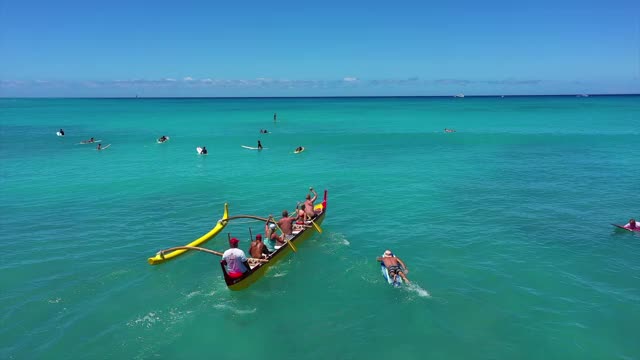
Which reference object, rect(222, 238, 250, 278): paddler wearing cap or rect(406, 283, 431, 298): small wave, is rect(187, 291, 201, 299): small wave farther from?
rect(406, 283, 431, 298): small wave

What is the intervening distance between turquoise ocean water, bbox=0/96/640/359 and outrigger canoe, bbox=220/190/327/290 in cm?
41

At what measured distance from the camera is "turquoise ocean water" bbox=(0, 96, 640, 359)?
48.6 feet

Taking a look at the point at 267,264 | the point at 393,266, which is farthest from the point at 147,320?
the point at 393,266

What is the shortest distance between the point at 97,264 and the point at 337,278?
1200 cm

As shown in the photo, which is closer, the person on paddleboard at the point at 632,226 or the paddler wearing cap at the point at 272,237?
the paddler wearing cap at the point at 272,237

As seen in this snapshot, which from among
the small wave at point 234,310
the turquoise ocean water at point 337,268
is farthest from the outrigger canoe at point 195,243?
the small wave at point 234,310

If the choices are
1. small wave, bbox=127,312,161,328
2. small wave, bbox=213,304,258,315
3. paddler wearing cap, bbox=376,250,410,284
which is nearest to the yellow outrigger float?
small wave, bbox=213,304,258,315

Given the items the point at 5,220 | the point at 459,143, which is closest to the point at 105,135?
the point at 5,220

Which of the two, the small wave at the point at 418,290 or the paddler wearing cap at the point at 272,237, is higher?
the paddler wearing cap at the point at 272,237

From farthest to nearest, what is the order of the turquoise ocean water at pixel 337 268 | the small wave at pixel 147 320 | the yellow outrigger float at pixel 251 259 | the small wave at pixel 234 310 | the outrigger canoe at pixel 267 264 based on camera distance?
the yellow outrigger float at pixel 251 259
the outrigger canoe at pixel 267 264
the small wave at pixel 234 310
the small wave at pixel 147 320
the turquoise ocean water at pixel 337 268

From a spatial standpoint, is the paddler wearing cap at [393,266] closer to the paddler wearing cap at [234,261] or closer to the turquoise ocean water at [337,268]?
the turquoise ocean water at [337,268]

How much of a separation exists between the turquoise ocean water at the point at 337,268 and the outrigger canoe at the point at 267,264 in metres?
0.41

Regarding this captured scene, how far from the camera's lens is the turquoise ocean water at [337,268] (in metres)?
14.8

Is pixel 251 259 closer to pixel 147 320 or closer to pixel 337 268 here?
pixel 337 268
